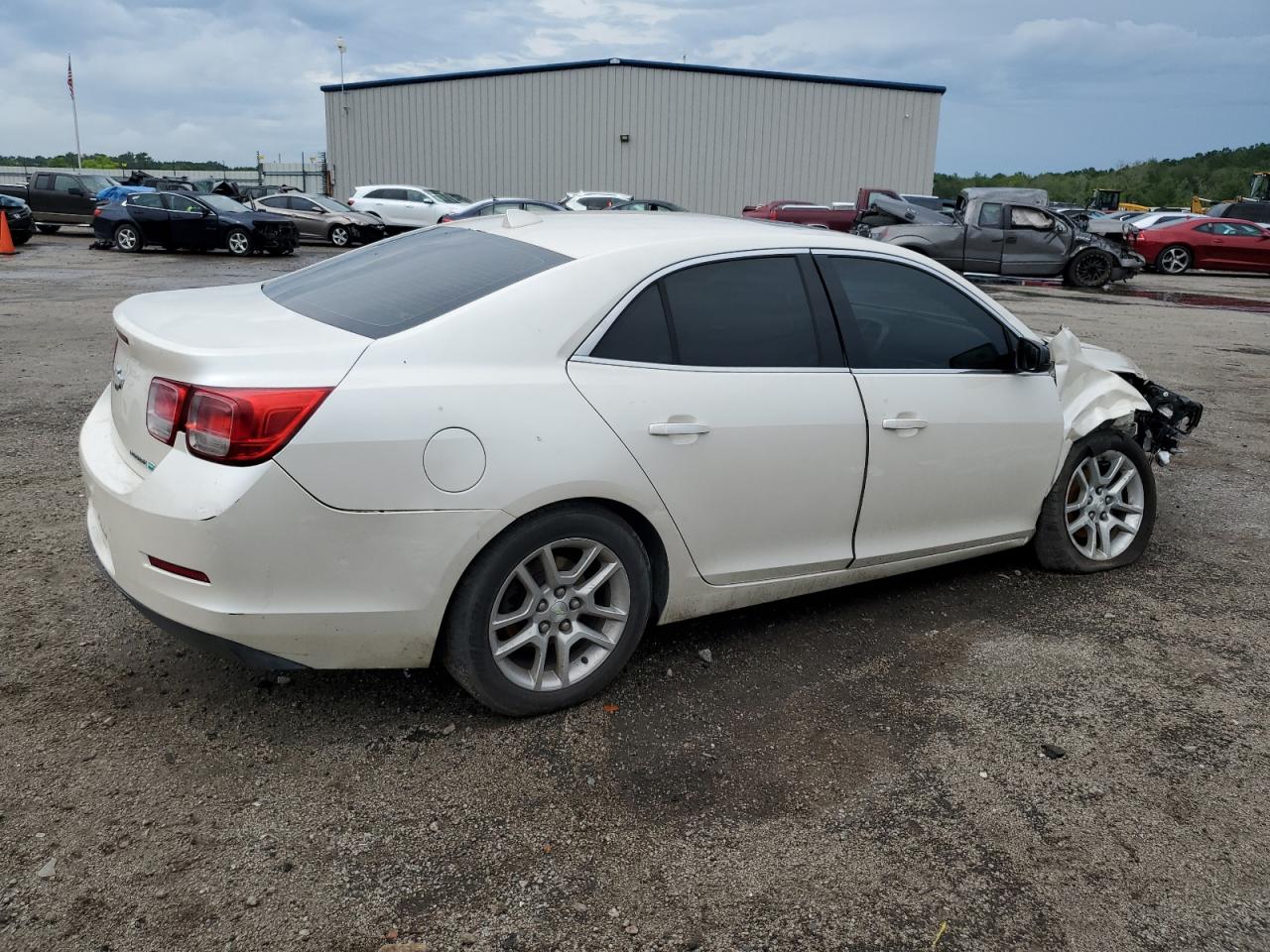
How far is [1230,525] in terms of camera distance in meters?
5.46

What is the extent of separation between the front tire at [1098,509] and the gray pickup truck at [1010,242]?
633 inches

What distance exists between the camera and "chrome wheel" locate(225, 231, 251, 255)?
74.2 feet

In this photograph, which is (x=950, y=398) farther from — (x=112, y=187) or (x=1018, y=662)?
(x=112, y=187)

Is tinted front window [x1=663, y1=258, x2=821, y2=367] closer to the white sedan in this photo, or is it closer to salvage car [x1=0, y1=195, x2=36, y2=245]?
the white sedan

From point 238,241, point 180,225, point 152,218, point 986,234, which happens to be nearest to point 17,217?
point 152,218

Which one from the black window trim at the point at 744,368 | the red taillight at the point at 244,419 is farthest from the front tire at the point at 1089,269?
the red taillight at the point at 244,419

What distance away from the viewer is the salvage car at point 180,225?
22.5 meters

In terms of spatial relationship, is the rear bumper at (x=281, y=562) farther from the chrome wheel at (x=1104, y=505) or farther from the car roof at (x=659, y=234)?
the chrome wheel at (x=1104, y=505)

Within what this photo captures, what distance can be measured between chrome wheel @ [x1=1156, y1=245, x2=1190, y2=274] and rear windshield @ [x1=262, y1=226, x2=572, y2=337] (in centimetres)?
2526

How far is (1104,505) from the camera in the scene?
4.68 m

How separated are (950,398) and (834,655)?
106 centimetres

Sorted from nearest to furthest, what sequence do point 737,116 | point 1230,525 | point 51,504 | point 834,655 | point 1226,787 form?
point 1226,787 → point 834,655 → point 51,504 → point 1230,525 → point 737,116

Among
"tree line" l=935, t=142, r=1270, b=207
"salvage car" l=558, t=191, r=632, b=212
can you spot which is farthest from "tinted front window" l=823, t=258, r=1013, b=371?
"tree line" l=935, t=142, r=1270, b=207

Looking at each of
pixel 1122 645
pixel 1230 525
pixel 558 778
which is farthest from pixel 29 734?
pixel 1230 525
